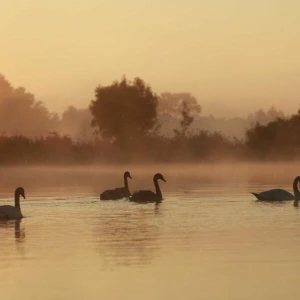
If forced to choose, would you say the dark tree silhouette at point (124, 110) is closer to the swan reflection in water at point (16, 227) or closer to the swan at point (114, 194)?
the swan at point (114, 194)

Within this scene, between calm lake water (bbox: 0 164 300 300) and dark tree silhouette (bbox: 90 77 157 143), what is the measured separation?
66.2 meters

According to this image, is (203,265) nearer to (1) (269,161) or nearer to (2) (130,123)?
(1) (269,161)

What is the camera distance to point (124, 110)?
9569 cm

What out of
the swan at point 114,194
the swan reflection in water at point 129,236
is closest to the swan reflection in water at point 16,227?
the swan reflection in water at point 129,236

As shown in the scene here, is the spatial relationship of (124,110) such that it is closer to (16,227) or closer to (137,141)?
(137,141)

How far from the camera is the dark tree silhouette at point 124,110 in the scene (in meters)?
94.3

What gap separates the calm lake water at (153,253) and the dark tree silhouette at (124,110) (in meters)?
66.2

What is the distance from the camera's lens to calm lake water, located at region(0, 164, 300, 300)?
1355cm

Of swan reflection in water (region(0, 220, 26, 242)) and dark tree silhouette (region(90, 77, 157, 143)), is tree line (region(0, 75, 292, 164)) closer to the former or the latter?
dark tree silhouette (region(90, 77, 157, 143))

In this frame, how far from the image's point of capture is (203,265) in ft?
51.0

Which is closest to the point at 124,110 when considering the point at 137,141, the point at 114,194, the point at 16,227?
the point at 137,141

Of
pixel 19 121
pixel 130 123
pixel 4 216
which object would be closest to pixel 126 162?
pixel 130 123

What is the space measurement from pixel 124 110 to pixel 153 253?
3106 inches

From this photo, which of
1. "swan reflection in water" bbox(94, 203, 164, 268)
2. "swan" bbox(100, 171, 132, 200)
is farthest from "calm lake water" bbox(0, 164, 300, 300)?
"swan" bbox(100, 171, 132, 200)
